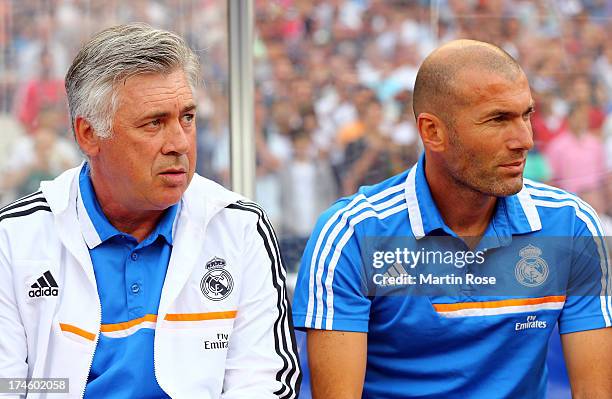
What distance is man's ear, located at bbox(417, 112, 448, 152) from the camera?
2775 mm

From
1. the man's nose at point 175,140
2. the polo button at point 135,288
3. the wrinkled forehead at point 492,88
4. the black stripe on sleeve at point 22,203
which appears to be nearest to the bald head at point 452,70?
the wrinkled forehead at point 492,88

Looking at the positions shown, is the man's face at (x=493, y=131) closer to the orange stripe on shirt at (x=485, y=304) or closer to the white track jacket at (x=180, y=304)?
the orange stripe on shirt at (x=485, y=304)

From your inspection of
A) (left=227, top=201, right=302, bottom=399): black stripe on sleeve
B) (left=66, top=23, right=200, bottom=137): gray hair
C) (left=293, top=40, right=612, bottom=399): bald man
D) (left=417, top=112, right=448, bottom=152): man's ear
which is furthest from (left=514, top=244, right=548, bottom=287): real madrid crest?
(left=66, top=23, right=200, bottom=137): gray hair

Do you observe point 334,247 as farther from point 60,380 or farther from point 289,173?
point 289,173

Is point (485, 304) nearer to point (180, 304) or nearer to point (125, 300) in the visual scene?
point (180, 304)

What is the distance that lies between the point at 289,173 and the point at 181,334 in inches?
56.6

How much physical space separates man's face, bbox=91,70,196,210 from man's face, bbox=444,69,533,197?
786 millimetres

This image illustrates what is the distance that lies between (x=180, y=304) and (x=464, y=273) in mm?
819

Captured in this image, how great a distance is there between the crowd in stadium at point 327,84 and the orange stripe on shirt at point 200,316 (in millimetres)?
1108

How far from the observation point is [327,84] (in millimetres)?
3787

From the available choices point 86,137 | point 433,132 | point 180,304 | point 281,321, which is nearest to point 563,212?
point 433,132

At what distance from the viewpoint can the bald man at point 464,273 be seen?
2.67 metres

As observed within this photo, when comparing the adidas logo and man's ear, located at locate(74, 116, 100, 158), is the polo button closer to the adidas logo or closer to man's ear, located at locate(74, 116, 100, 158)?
the adidas logo

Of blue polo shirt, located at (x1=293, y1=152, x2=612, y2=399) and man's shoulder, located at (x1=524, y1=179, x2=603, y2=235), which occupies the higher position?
man's shoulder, located at (x1=524, y1=179, x2=603, y2=235)
